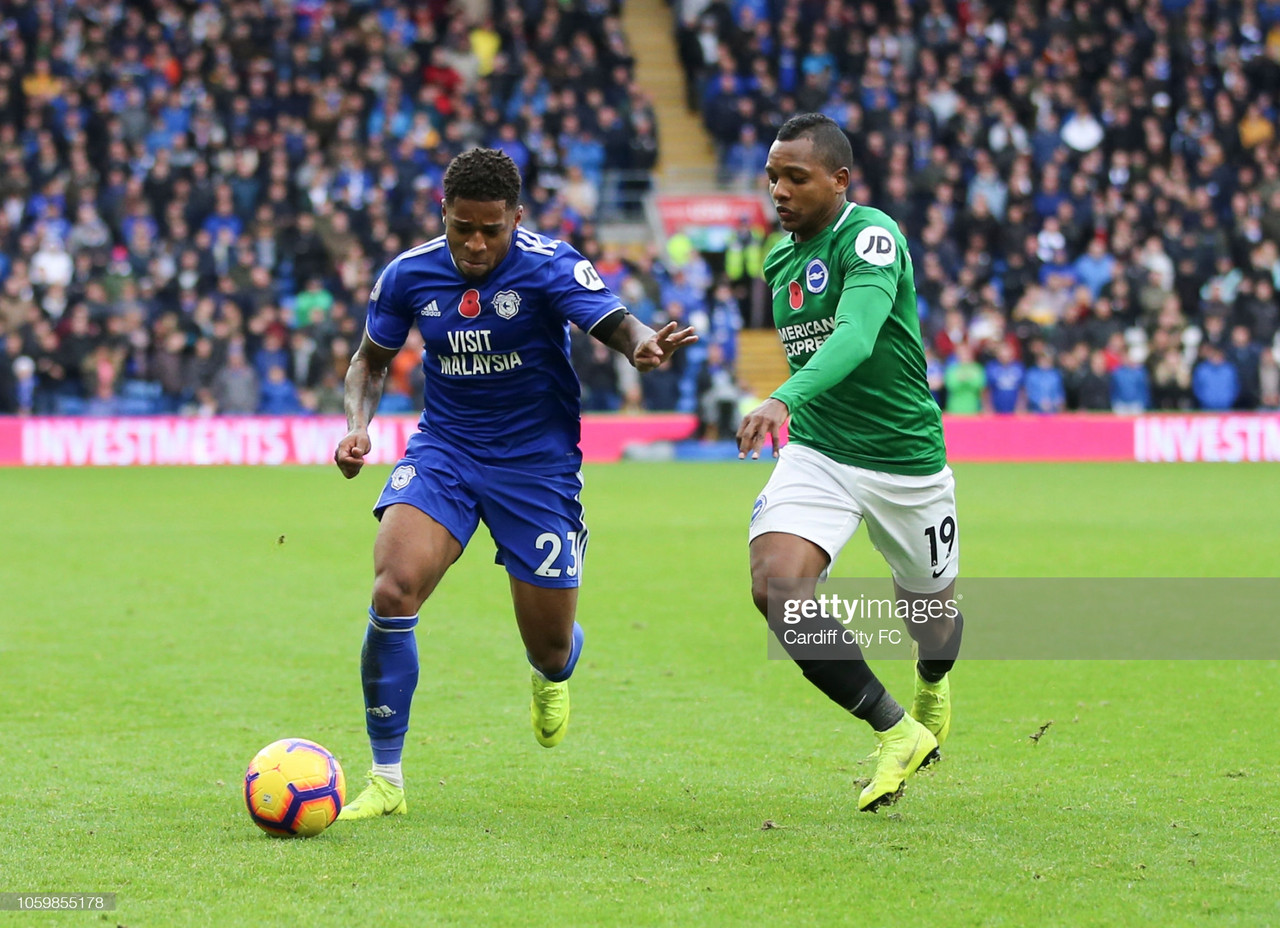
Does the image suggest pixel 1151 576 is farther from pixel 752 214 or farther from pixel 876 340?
pixel 752 214

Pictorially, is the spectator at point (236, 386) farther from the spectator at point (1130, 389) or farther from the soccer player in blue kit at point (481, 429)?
the soccer player in blue kit at point (481, 429)

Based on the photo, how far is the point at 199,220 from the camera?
24.1 meters

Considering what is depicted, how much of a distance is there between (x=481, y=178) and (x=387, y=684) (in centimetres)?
182

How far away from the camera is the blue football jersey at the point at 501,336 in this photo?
600 centimetres

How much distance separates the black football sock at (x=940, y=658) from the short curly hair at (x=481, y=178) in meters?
2.44

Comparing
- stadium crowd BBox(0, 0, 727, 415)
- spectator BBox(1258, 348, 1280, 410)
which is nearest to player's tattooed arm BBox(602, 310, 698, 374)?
stadium crowd BBox(0, 0, 727, 415)

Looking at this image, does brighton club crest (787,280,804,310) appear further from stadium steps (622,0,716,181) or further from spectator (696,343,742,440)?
stadium steps (622,0,716,181)

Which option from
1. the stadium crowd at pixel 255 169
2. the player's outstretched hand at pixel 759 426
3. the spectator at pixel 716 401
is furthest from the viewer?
the spectator at pixel 716 401

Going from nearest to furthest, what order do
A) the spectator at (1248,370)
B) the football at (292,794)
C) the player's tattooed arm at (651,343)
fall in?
1. the football at (292,794)
2. the player's tattooed arm at (651,343)
3. the spectator at (1248,370)

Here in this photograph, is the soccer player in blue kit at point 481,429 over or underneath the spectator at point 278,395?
over
